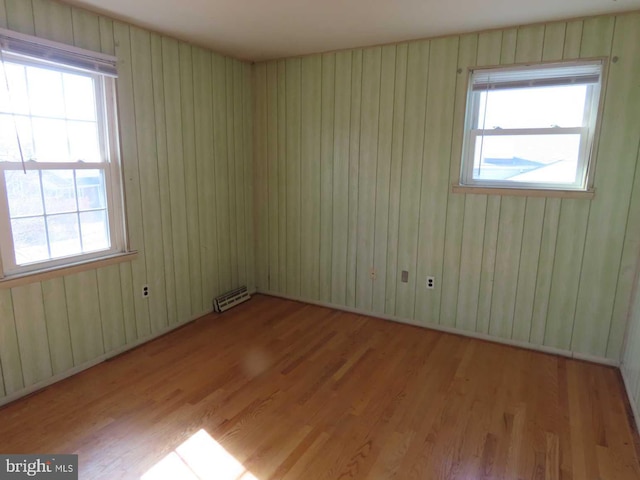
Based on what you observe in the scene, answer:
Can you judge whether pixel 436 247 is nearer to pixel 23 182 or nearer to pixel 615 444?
pixel 615 444

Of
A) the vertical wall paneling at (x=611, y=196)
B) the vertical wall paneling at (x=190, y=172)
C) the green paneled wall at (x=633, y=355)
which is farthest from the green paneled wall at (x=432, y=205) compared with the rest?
the vertical wall paneling at (x=190, y=172)

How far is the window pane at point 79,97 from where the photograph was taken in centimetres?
257

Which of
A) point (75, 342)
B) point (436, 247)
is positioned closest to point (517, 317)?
point (436, 247)

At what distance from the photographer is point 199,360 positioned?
296 cm

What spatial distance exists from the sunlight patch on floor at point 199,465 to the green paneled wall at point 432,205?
2.11m

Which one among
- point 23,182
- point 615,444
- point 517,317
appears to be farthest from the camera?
point 517,317

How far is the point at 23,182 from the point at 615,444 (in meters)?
3.67

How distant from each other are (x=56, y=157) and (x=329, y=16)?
202 centimetres

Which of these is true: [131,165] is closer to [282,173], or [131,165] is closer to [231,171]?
[231,171]

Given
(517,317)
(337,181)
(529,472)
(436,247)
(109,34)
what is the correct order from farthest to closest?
(337,181), (436,247), (517,317), (109,34), (529,472)

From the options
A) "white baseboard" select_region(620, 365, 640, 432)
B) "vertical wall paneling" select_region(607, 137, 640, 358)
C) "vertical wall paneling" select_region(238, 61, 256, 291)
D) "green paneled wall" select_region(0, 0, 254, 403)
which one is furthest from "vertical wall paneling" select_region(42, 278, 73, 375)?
"vertical wall paneling" select_region(607, 137, 640, 358)

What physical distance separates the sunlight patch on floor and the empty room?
1 centimetres

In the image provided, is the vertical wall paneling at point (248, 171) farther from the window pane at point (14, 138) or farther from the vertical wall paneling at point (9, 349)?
the vertical wall paneling at point (9, 349)

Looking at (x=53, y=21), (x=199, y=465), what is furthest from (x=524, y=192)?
(x=53, y=21)
